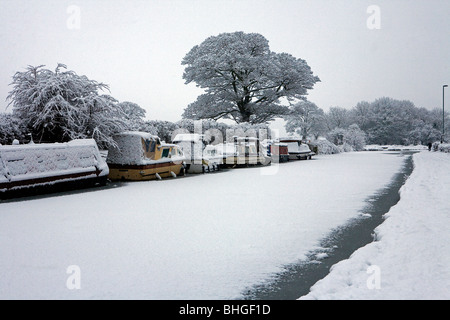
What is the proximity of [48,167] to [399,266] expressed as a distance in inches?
413

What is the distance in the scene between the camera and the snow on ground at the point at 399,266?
10.8 ft

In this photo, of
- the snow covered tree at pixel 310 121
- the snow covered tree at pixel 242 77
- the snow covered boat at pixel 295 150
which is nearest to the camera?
the snow covered boat at pixel 295 150

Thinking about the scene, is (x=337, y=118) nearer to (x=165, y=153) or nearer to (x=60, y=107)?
(x=165, y=153)

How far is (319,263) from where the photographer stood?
4.40 meters

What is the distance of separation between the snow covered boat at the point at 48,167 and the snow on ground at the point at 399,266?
9.47 m

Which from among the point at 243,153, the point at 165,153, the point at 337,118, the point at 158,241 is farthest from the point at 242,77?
the point at 337,118

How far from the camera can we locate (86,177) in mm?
11836

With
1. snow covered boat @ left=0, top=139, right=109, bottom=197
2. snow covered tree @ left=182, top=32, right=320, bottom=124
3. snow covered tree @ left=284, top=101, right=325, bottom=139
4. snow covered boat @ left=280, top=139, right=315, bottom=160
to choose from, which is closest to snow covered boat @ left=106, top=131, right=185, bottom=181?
snow covered boat @ left=0, top=139, right=109, bottom=197

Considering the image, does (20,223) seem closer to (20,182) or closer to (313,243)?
(20,182)

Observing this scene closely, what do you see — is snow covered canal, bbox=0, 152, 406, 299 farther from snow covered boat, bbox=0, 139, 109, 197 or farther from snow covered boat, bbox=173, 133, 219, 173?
snow covered boat, bbox=173, 133, 219, 173

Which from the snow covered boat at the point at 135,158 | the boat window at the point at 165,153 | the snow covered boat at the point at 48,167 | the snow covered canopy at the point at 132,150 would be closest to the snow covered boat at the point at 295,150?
the boat window at the point at 165,153

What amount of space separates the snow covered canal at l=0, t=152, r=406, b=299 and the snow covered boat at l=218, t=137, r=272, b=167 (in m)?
10.7

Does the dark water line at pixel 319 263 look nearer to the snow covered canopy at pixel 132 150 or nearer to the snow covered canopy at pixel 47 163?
the snow covered canopy at pixel 47 163

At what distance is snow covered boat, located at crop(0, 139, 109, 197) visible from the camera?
980cm
